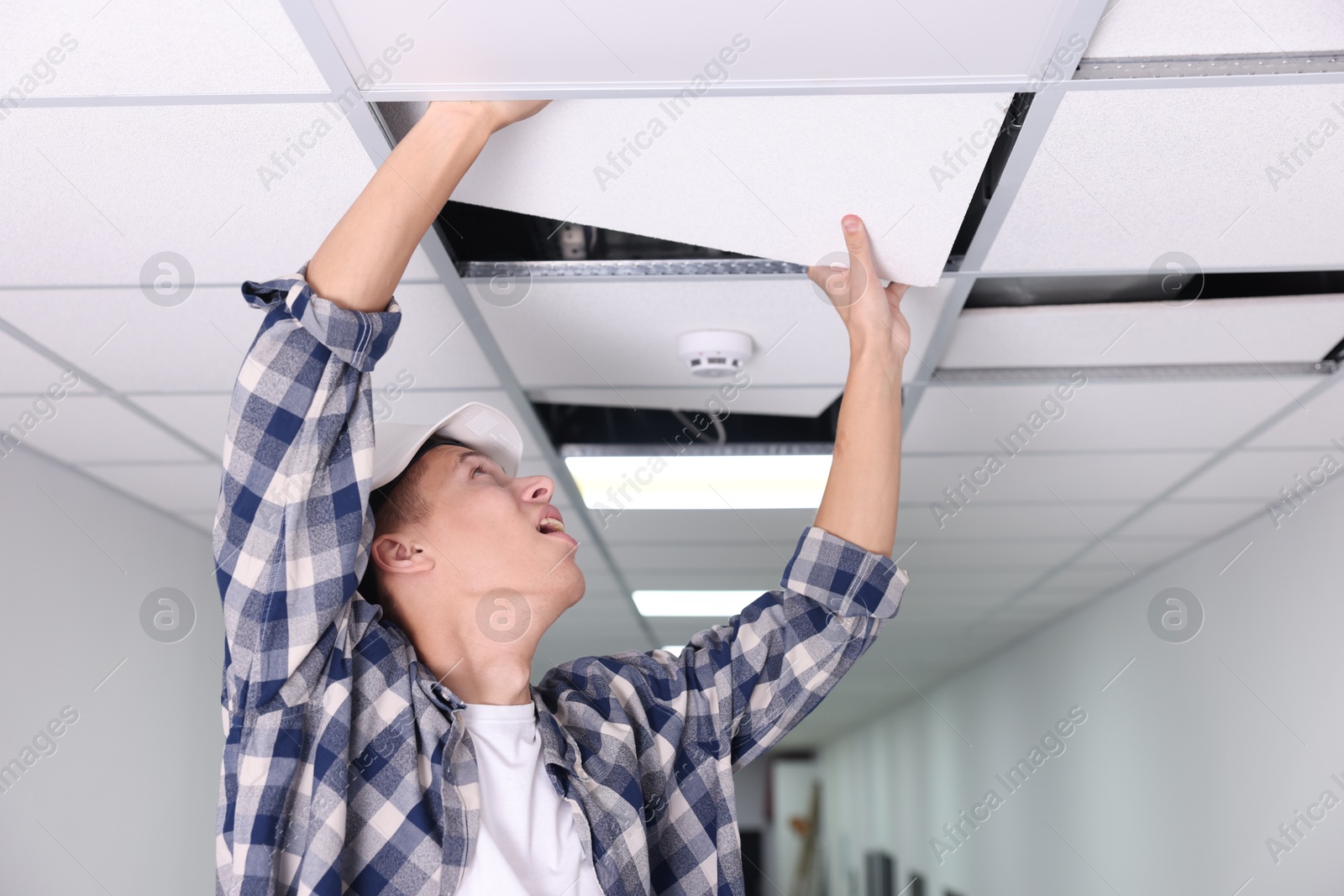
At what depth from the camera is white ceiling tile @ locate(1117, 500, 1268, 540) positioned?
3068 mm

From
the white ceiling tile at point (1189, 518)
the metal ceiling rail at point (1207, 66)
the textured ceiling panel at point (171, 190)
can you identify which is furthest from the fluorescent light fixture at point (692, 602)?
the metal ceiling rail at point (1207, 66)

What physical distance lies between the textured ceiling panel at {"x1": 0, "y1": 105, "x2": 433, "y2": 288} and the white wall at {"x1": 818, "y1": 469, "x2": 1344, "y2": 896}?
8.90 ft

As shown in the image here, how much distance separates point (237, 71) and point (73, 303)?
812 millimetres

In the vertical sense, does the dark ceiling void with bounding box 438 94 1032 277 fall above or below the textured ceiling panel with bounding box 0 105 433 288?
above

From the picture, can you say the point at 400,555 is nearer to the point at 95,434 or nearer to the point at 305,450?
the point at 305,450

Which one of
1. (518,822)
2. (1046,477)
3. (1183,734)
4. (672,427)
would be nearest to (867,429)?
(518,822)

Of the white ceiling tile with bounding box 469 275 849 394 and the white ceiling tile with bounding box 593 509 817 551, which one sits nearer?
the white ceiling tile with bounding box 469 275 849 394

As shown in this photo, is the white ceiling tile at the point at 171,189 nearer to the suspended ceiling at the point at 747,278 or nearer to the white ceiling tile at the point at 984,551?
the suspended ceiling at the point at 747,278

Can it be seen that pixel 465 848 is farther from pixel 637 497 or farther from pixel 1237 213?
pixel 637 497

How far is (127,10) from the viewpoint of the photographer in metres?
1.07

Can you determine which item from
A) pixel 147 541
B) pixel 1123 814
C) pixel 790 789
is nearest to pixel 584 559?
pixel 147 541

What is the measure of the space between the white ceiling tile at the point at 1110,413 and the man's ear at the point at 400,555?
1.27 meters

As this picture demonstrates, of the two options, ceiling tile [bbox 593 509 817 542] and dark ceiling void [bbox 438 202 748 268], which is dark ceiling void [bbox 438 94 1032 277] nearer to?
dark ceiling void [bbox 438 202 748 268]

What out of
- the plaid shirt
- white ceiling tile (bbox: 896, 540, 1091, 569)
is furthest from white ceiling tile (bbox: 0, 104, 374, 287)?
white ceiling tile (bbox: 896, 540, 1091, 569)
